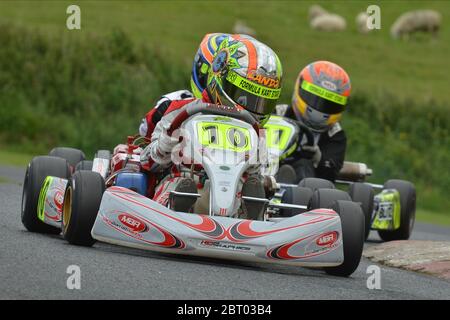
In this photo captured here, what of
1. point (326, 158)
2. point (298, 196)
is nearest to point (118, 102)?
point (326, 158)

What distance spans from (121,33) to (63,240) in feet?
51.7

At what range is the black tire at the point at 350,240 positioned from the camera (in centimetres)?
764

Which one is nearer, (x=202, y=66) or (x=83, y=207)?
(x=83, y=207)

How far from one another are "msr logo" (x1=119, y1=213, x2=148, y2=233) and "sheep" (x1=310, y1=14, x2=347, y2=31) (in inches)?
1196

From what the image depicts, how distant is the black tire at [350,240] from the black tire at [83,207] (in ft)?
4.82

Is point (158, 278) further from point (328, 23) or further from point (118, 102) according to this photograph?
point (328, 23)

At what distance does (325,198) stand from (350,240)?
2.17ft

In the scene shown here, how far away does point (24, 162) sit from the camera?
1750 centimetres

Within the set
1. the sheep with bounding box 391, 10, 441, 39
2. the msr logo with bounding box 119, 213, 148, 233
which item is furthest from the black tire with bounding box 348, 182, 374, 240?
the sheep with bounding box 391, 10, 441, 39

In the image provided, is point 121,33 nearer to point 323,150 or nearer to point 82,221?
point 323,150

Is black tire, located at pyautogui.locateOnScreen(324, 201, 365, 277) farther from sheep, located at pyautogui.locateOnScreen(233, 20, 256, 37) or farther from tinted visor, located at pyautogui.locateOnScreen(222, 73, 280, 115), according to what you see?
sheep, located at pyautogui.locateOnScreen(233, 20, 256, 37)

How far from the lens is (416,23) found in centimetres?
3797

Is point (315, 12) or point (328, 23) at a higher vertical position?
point (315, 12)
